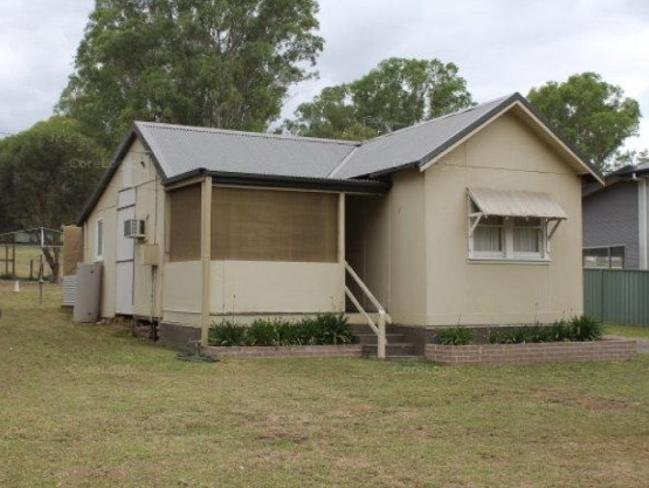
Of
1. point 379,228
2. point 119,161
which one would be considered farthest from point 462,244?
point 119,161

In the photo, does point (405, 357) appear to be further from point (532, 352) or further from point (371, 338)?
point (532, 352)

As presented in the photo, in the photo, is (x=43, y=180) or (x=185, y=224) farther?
(x=43, y=180)

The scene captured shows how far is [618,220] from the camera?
1018 inches

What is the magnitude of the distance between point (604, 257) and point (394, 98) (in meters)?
25.4

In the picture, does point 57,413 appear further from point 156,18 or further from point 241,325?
point 156,18

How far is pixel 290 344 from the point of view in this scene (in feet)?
46.5

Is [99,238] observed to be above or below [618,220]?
below

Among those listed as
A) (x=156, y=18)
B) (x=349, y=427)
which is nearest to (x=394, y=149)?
(x=349, y=427)

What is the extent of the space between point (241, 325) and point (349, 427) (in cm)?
632

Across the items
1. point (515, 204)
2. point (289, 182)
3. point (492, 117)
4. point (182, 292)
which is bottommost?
point (182, 292)

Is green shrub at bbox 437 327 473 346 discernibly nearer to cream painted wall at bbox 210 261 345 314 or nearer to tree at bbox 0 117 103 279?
cream painted wall at bbox 210 261 345 314

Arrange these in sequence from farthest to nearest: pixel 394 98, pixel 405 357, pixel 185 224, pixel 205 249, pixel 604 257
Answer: pixel 394 98 → pixel 604 257 → pixel 185 224 → pixel 405 357 → pixel 205 249

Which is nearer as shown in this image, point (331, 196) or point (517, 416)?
point (517, 416)

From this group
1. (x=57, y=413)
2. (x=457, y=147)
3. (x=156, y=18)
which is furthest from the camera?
(x=156, y=18)
